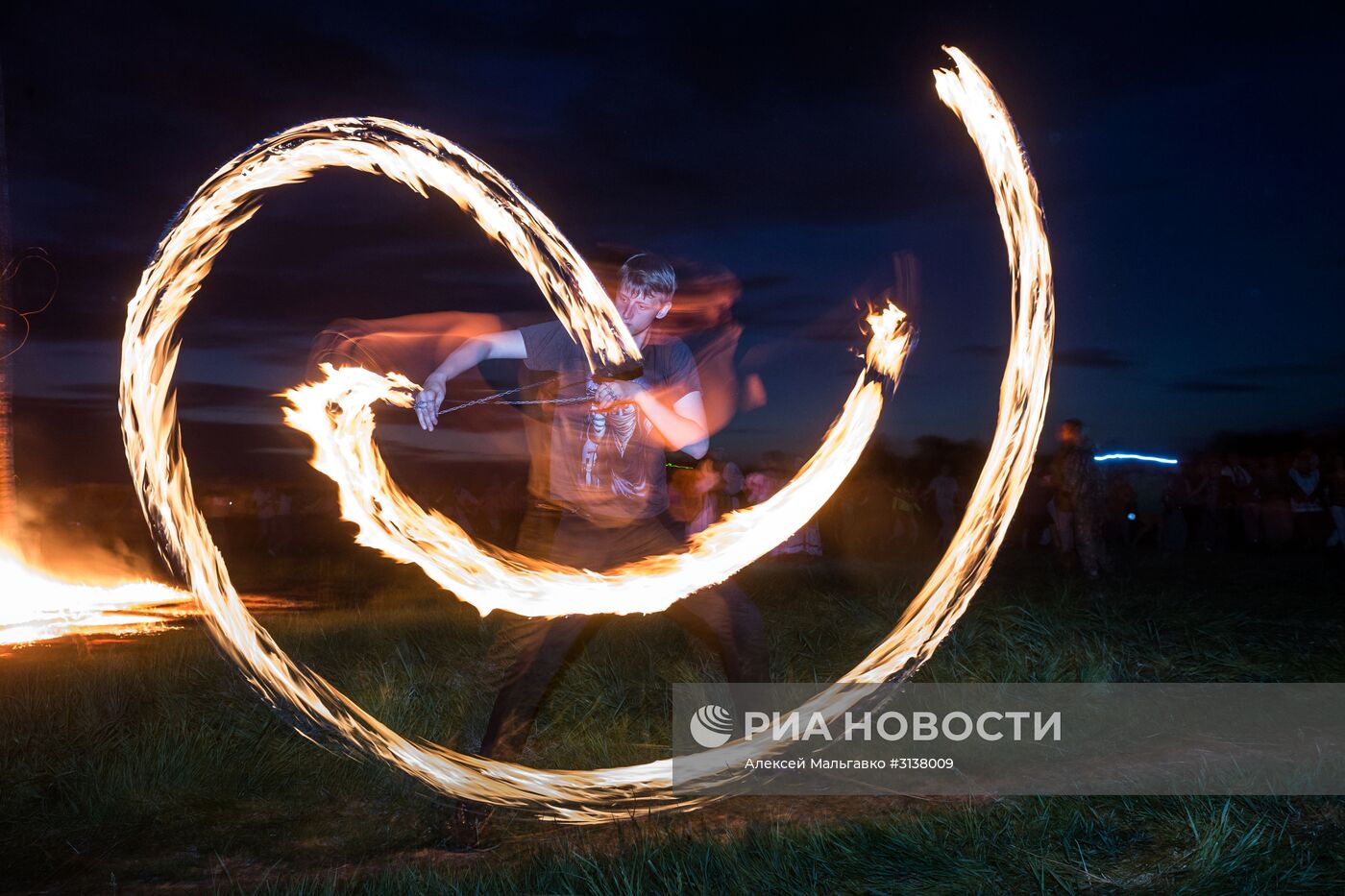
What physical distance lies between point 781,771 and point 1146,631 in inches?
111

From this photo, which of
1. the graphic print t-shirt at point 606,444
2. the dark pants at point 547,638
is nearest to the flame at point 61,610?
the dark pants at point 547,638

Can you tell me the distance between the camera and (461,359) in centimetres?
365

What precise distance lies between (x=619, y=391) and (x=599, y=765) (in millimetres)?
1880

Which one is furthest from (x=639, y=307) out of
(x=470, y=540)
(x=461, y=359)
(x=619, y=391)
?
(x=470, y=540)

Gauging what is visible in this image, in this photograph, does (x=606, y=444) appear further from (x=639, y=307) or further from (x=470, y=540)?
(x=470, y=540)

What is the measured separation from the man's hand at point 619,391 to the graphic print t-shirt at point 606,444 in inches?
1.6

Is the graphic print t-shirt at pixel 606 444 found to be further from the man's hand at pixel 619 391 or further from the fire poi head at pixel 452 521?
the fire poi head at pixel 452 521

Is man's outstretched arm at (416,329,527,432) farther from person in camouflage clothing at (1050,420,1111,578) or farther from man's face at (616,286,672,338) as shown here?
person in camouflage clothing at (1050,420,1111,578)

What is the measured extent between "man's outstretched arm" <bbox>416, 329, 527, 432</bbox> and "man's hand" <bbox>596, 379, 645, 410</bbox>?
1.29 ft

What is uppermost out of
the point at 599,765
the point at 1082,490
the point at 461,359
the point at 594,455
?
the point at 1082,490

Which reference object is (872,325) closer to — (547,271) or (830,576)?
(547,271)

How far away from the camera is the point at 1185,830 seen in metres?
3.35

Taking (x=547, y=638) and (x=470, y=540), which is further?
(x=470, y=540)

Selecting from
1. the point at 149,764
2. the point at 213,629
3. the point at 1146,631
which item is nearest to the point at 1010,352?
the point at 1146,631
